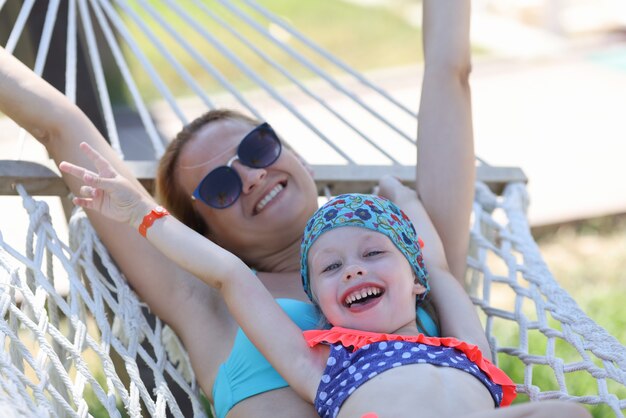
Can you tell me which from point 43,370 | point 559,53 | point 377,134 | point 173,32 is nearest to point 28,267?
point 43,370

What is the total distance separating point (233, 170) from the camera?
74.9 inches

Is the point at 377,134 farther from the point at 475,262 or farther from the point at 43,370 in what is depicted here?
the point at 43,370

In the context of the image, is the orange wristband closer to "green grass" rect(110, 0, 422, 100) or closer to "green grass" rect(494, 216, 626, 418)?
"green grass" rect(494, 216, 626, 418)

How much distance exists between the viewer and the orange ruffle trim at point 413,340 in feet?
5.19

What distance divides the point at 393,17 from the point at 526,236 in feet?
16.9

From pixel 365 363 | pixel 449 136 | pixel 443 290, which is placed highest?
pixel 449 136

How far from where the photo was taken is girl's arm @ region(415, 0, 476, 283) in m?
1.98

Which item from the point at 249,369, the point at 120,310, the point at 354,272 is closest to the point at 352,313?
the point at 354,272

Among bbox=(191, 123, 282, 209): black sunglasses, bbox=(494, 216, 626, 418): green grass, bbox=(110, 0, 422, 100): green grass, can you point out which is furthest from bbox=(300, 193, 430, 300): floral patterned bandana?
bbox=(110, 0, 422, 100): green grass

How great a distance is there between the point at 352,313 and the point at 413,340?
4.2 inches

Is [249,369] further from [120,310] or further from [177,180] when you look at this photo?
[177,180]

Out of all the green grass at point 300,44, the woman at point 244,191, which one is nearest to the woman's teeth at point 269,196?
the woman at point 244,191

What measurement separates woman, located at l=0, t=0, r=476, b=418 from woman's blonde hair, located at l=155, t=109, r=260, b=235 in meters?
0.01

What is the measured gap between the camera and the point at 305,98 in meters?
5.36
